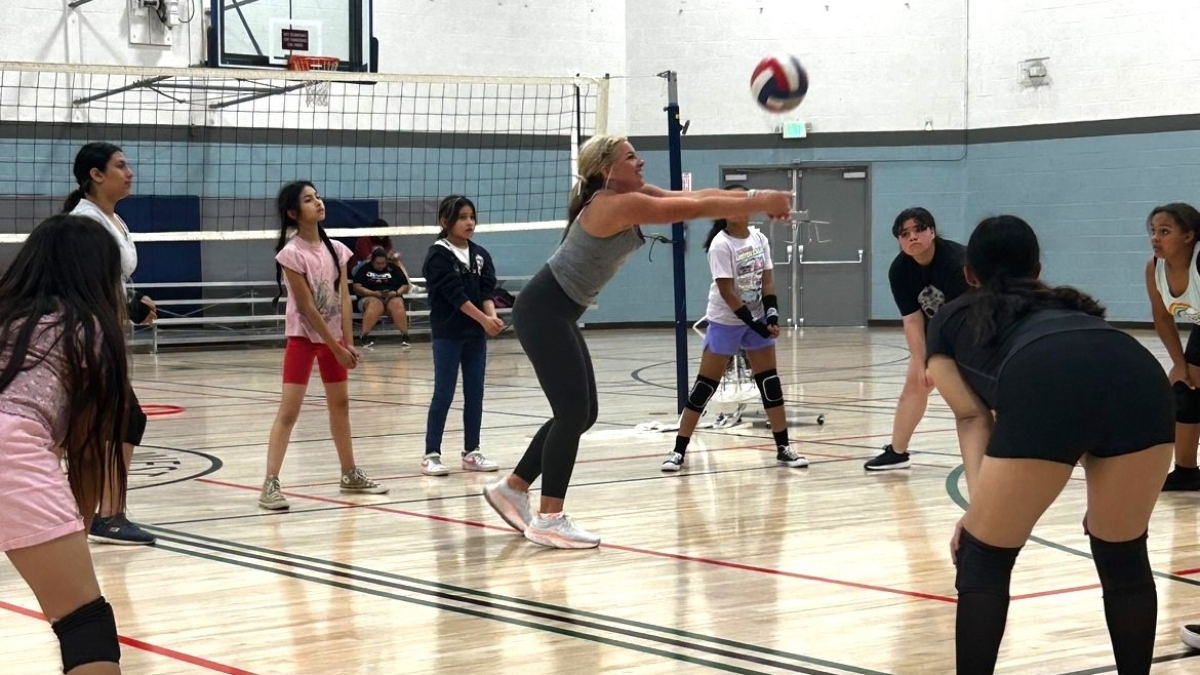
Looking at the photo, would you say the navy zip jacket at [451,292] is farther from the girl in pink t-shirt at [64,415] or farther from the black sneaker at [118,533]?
the girl in pink t-shirt at [64,415]

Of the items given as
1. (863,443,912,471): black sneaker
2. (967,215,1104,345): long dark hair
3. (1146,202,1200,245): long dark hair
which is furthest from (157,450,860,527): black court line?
(967,215,1104,345): long dark hair

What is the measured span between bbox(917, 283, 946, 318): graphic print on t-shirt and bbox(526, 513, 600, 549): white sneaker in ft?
7.53

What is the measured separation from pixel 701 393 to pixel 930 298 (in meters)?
1.54

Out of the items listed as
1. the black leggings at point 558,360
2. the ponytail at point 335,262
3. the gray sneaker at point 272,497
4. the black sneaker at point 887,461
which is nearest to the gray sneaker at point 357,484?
the gray sneaker at point 272,497

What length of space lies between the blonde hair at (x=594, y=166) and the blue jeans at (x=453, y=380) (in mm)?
2394

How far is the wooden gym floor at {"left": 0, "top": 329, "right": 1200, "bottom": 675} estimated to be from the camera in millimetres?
4363

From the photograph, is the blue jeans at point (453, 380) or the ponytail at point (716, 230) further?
the ponytail at point (716, 230)

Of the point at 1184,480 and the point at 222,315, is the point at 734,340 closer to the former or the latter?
the point at 1184,480

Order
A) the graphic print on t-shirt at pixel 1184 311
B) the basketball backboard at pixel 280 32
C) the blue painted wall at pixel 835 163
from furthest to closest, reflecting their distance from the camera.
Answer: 1. the blue painted wall at pixel 835 163
2. the basketball backboard at pixel 280 32
3. the graphic print on t-shirt at pixel 1184 311

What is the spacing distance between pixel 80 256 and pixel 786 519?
4.14 meters

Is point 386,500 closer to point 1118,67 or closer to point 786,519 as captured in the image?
point 786,519

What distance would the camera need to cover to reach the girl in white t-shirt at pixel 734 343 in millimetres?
8312

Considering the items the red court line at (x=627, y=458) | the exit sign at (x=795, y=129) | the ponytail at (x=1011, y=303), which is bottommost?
the red court line at (x=627, y=458)

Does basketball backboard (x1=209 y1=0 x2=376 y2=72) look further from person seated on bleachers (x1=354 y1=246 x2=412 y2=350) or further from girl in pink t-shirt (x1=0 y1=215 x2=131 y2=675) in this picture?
girl in pink t-shirt (x1=0 y1=215 x2=131 y2=675)
